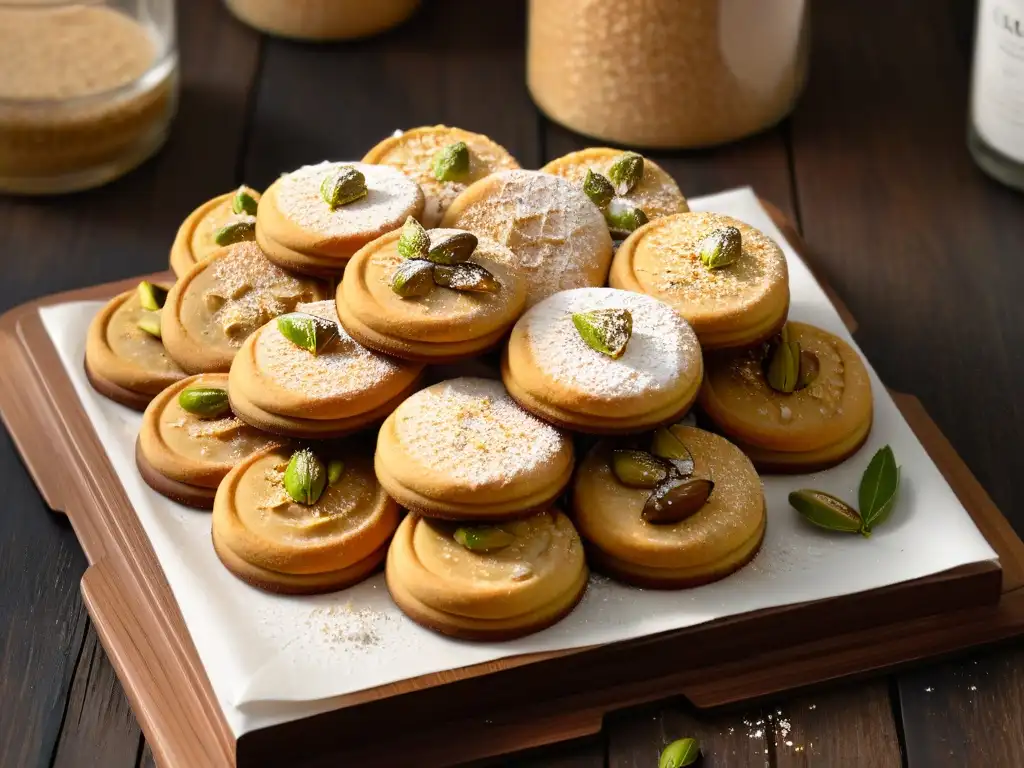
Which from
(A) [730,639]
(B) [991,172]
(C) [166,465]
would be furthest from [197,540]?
(B) [991,172]

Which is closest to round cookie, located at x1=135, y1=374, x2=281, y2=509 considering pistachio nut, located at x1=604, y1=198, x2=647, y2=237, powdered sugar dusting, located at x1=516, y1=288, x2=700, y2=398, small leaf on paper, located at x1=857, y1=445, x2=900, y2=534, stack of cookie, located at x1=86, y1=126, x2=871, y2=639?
stack of cookie, located at x1=86, y1=126, x2=871, y2=639

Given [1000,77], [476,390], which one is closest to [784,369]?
[476,390]

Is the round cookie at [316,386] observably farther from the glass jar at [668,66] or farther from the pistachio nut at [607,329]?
the glass jar at [668,66]

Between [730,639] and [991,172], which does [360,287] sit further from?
[991,172]

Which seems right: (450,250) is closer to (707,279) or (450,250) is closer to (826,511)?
(707,279)

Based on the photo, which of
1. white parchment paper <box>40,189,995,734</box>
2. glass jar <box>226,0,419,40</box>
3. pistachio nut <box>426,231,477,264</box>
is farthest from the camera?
glass jar <box>226,0,419,40</box>

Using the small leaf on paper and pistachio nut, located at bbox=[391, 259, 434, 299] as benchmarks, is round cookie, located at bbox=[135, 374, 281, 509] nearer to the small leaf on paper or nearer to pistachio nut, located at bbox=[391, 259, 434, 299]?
pistachio nut, located at bbox=[391, 259, 434, 299]

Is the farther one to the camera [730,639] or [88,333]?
[88,333]
